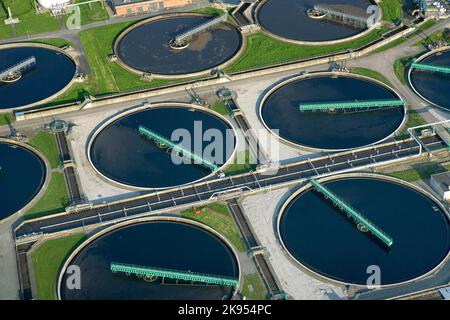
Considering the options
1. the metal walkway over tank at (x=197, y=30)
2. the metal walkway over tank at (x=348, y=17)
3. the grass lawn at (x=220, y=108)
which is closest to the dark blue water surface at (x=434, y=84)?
the metal walkway over tank at (x=348, y=17)

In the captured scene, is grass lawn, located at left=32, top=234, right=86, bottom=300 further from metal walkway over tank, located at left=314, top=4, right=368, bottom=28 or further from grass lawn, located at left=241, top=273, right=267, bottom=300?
metal walkway over tank, located at left=314, top=4, right=368, bottom=28

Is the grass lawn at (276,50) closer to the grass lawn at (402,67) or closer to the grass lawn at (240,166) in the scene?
the grass lawn at (402,67)

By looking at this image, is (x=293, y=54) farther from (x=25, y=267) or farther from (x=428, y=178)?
(x=25, y=267)

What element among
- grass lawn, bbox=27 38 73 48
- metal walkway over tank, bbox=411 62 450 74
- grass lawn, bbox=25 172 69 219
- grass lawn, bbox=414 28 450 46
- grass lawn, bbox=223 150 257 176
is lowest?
grass lawn, bbox=25 172 69 219

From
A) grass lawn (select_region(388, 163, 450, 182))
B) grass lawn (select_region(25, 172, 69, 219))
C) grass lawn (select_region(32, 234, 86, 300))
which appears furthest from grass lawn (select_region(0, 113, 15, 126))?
grass lawn (select_region(388, 163, 450, 182))

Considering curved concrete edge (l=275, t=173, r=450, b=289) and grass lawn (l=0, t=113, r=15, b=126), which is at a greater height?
grass lawn (l=0, t=113, r=15, b=126)

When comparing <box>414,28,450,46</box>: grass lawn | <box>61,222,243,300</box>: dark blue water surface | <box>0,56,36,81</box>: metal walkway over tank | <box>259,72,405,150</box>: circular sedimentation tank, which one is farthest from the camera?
<box>414,28,450,46</box>: grass lawn

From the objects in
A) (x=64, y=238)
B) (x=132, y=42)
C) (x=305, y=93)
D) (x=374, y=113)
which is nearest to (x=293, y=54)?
(x=305, y=93)
